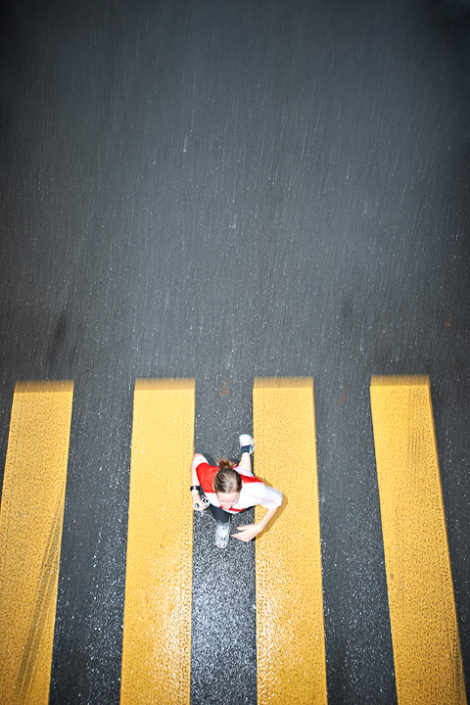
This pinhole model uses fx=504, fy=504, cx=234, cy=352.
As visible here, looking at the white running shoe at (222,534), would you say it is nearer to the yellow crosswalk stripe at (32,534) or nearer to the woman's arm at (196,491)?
the woman's arm at (196,491)

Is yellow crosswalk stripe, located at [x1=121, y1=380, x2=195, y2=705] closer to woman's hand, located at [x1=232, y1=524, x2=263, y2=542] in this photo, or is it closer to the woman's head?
woman's hand, located at [x1=232, y1=524, x2=263, y2=542]

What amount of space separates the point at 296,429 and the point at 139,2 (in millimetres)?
5320

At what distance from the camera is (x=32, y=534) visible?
4289mm

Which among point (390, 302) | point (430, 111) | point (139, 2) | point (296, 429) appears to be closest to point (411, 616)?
point (296, 429)

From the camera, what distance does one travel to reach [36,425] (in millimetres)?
4559

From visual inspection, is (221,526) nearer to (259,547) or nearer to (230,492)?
(259,547)

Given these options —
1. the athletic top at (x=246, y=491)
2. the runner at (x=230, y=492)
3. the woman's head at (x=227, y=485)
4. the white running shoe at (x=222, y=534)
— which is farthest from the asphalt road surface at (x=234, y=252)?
the woman's head at (x=227, y=485)

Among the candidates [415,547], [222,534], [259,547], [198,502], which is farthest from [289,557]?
[415,547]

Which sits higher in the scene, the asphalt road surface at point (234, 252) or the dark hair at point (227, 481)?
the asphalt road surface at point (234, 252)

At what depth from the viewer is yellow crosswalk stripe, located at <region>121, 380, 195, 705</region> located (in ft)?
13.1

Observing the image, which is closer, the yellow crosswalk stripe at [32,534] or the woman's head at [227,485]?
the woman's head at [227,485]

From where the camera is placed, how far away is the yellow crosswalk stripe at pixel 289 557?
4000mm

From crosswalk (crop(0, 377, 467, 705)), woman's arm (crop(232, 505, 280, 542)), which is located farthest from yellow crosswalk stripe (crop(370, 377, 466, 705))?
woman's arm (crop(232, 505, 280, 542))

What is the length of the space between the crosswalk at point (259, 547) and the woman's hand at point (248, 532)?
0.88ft
